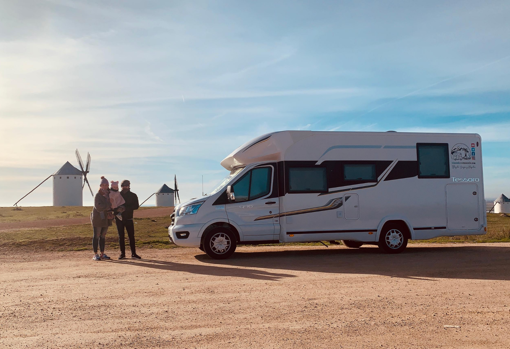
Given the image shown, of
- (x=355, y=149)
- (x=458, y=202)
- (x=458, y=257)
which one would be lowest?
(x=458, y=257)

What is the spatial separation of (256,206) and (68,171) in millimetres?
84874

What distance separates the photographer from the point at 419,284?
7.30 metres

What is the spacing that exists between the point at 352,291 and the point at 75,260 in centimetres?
733

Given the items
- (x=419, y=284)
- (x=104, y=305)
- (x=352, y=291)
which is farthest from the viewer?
(x=419, y=284)

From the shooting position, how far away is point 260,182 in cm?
1090

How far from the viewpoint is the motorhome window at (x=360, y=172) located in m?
11.4

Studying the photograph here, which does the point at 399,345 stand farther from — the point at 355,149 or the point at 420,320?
the point at 355,149

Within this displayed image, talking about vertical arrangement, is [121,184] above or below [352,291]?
above

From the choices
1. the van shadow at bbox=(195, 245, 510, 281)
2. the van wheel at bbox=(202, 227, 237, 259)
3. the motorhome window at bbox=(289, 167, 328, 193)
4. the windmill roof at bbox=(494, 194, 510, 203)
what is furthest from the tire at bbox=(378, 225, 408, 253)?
the windmill roof at bbox=(494, 194, 510, 203)

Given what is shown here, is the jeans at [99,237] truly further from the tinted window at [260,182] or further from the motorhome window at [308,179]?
the motorhome window at [308,179]

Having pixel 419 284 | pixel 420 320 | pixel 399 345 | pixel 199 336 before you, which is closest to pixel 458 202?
pixel 419 284

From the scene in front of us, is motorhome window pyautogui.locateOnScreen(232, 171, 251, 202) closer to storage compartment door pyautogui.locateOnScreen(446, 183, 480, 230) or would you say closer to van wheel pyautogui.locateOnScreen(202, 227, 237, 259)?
van wheel pyautogui.locateOnScreen(202, 227, 237, 259)

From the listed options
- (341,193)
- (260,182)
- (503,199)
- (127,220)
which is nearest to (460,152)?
(341,193)

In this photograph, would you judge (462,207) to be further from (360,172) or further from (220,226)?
(220,226)
